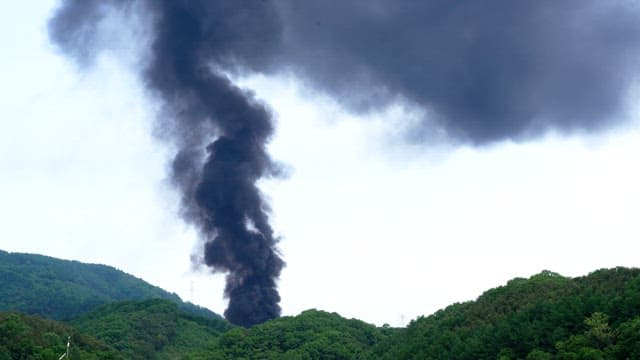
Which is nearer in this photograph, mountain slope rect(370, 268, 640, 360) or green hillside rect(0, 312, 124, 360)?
mountain slope rect(370, 268, 640, 360)

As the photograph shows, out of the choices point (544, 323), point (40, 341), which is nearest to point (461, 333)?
point (544, 323)

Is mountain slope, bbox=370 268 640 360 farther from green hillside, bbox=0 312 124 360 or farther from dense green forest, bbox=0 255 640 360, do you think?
green hillside, bbox=0 312 124 360

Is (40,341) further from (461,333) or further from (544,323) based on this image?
→ (544,323)

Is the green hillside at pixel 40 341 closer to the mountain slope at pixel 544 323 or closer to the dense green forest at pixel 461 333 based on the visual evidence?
the dense green forest at pixel 461 333

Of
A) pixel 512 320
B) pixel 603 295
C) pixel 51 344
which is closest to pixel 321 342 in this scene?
pixel 51 344

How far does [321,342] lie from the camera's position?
16200cm

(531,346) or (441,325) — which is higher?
(441,325)

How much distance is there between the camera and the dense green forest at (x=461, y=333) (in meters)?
83.9

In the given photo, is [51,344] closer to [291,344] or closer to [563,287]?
[291,344]

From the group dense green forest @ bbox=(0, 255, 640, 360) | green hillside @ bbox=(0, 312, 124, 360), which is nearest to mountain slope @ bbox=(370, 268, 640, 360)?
dense green forest @ bbox=(0, 255, 640, 360)

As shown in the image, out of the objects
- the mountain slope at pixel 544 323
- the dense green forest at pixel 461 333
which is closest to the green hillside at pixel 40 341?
the dense green forest at pixel 461 333

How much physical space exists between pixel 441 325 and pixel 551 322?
32.1m

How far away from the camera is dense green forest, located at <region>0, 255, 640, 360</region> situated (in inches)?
3302

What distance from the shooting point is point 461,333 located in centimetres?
10925
